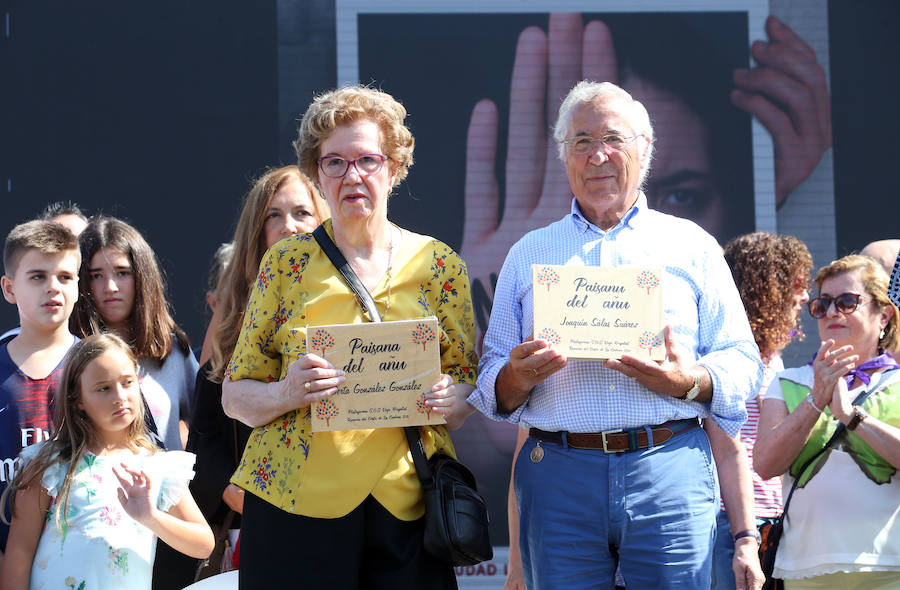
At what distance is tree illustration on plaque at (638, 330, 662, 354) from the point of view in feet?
7.73

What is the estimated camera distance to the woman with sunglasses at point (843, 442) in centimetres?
299

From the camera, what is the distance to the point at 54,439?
3201 millimetres

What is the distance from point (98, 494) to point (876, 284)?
270 cm

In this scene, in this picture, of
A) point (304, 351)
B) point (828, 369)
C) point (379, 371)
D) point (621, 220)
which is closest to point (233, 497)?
point (304, 351)

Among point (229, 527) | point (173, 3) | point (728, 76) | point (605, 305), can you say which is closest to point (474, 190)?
point (728, 76)

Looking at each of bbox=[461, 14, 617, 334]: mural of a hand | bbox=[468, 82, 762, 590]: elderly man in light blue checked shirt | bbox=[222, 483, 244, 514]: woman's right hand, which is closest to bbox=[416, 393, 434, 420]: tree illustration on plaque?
bbox=[468, 82, 762, 590]: elderly man in light blue checked shirt

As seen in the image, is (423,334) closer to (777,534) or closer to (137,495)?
(137,495)

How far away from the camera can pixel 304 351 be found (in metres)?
2.40

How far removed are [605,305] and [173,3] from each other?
11.4ft

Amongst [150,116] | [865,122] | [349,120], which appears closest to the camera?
[349,120]

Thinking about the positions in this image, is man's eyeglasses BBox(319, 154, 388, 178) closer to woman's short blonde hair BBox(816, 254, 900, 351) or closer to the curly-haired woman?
woman's short blonde hair BBox(816, 254, 900, 351)

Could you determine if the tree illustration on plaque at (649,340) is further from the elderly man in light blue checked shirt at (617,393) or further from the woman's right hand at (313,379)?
the woman's right hand at (313,379)

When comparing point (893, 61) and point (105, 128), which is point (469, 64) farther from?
point (893, 61)

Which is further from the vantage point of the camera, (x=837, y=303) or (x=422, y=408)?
(x=837, y=303)
